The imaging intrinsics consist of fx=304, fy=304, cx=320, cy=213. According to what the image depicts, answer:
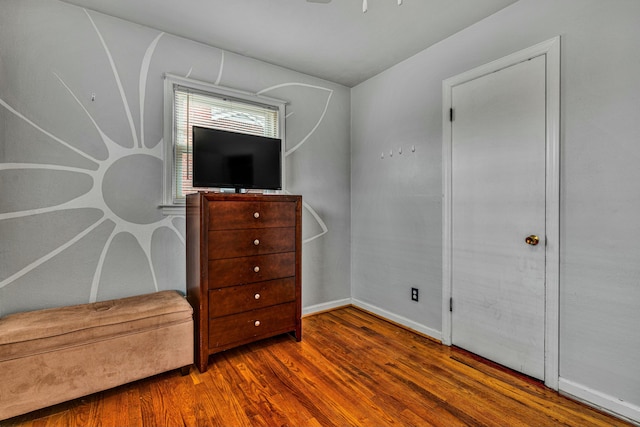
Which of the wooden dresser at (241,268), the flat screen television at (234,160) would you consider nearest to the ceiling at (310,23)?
the flat screen television at (234,160)

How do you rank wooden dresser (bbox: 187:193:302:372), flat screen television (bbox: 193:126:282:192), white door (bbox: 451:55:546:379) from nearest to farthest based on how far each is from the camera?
white door (bbox: 451:55:546:379), wooden dresser (bbox: 187:193:302:372), flat screen television (bbox: 193:126:282:192)

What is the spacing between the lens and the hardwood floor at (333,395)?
1.61 m

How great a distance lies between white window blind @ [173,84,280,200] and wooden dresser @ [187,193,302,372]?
335 millimetres

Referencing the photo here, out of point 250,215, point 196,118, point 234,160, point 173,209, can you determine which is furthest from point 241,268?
point 196,118

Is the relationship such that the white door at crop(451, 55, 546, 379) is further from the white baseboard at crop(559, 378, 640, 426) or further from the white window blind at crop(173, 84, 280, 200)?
the white window blind at crop(173, 84, 280, 200)

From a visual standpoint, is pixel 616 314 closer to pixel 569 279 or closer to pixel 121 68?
pixel 569 279

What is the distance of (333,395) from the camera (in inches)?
71.6

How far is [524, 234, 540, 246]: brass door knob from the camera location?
193 centimetres

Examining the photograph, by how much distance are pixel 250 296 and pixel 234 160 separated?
41.8 inches

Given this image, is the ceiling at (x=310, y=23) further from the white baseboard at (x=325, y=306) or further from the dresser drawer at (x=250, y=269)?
the white baseboard at (x=325, y=306)

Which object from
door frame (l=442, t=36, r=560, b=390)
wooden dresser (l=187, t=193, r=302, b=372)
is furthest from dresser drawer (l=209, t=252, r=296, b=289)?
door frame (l=442, t=36, r=560, b=390)

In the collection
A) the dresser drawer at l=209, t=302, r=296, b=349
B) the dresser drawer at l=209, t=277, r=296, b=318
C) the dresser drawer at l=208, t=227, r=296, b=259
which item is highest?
the dresser drawer at l=208, t=227, r=296, b=259

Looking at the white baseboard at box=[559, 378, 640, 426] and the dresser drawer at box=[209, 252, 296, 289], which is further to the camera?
the dresser drawer at box=[209, 252, 296, 289]

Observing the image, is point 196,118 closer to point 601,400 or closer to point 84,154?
point 84,154
